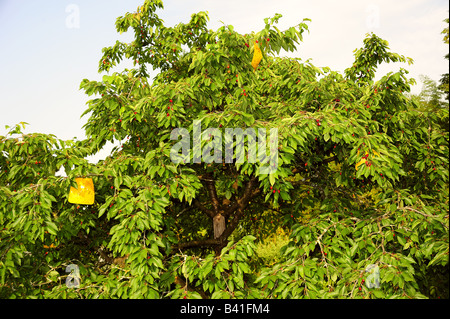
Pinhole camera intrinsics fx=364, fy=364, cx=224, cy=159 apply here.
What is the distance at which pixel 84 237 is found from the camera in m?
6.33

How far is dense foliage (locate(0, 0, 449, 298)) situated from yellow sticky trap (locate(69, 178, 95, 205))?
4.7 inches

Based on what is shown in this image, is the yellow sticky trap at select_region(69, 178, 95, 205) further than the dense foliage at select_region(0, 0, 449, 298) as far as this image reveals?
Yes

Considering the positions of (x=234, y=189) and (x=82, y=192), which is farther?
(x=234, y=189)

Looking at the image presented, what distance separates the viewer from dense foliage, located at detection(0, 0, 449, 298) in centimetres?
436

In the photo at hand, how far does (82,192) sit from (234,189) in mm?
2972

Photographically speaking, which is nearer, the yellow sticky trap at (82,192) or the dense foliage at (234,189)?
the dense foliage at (234,189)

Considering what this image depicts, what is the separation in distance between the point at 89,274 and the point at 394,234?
4446 mm

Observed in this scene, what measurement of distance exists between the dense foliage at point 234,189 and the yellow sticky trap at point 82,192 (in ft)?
0.39

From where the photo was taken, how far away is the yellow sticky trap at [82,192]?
4695 mm

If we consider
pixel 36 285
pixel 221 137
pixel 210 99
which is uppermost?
pixel 210 99

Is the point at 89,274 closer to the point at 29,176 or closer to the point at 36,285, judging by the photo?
the point at 36,285

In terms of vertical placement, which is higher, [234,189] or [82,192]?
[234,189]

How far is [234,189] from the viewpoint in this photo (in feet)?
22.6
